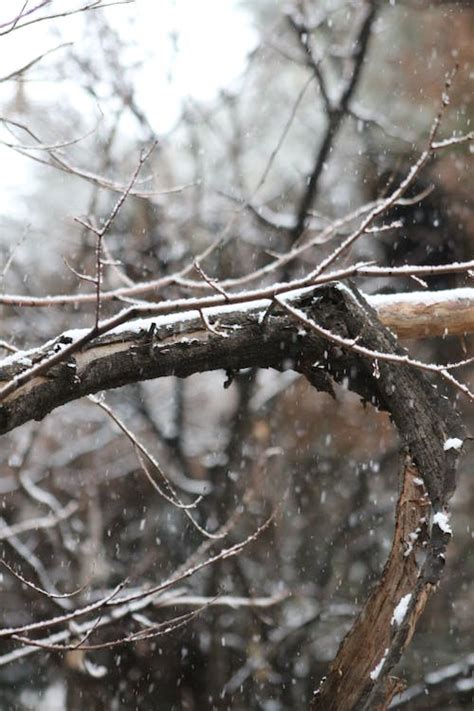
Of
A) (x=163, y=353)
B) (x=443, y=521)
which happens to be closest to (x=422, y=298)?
(x=443, y=521)

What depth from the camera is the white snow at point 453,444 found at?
3051mm

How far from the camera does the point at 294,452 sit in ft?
29.8

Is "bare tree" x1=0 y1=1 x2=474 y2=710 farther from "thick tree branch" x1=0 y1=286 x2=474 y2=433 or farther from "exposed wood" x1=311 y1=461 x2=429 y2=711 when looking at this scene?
"exposed wood" x1=311 y1=461 x2=429 y2=711

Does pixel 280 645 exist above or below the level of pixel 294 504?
below

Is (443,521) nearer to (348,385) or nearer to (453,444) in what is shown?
(453,444)

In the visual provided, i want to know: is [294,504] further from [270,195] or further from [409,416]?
[409,416]

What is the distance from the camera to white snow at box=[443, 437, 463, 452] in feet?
10.0

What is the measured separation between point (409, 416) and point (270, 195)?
20.2 feet

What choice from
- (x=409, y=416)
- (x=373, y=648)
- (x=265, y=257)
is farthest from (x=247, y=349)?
(x=265, y=257)

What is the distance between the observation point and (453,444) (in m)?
3.05

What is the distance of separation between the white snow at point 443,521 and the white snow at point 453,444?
0.77 feet

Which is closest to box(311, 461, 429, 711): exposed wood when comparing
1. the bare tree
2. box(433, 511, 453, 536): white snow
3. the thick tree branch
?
box(433, 511, 453, 536): white snow

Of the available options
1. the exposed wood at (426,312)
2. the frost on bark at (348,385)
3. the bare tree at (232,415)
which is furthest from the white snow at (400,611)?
the bare tree at (232,415)

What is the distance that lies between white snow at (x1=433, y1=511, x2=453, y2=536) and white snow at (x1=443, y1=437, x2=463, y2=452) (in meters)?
0.24
